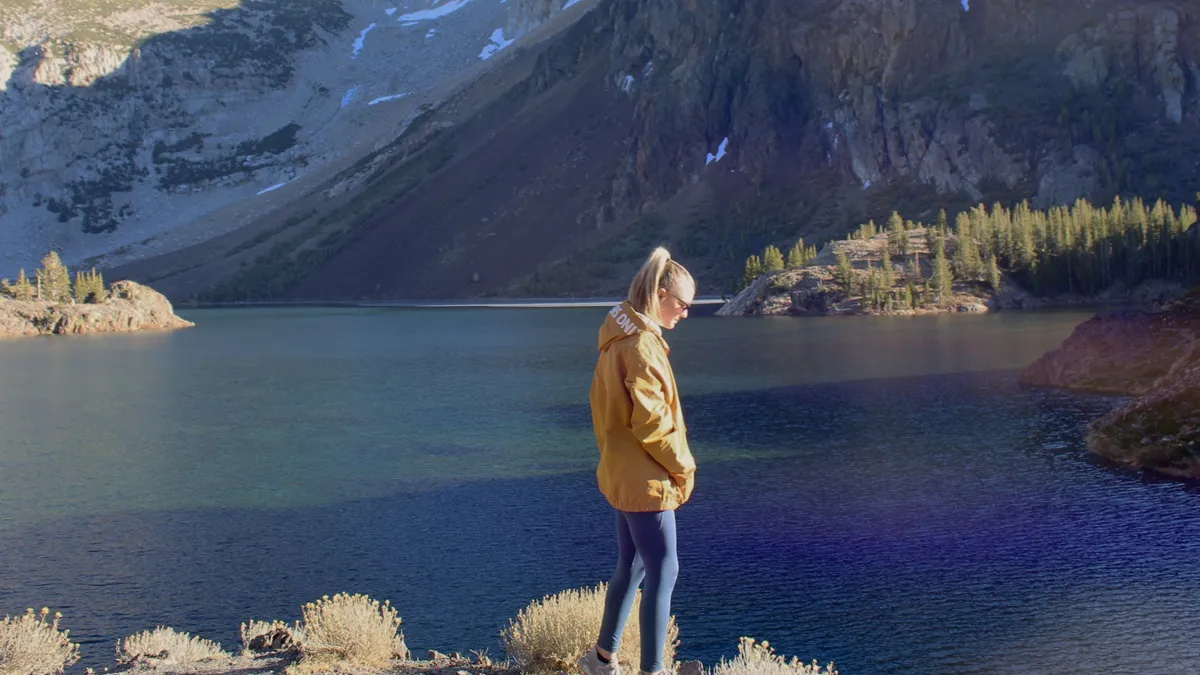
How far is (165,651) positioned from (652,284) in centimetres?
736

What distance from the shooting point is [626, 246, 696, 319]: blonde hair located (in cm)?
835

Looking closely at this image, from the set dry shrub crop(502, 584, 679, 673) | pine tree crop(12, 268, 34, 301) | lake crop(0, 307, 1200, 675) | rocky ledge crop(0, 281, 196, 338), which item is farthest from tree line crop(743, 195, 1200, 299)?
dry shrub crop(502, 584, 679, 673)

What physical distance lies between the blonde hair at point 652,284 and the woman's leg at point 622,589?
5.65 feet

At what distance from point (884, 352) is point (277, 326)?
71.2 meters

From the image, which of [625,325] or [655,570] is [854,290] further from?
[625,325]

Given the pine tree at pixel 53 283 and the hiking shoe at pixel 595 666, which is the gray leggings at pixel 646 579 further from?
the pine tree at pixel 53 283

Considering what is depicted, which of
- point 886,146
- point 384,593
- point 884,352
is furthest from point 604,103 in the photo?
point 384,593

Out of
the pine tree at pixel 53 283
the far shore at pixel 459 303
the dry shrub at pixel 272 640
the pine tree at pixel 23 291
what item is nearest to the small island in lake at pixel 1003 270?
the far shore at pixel 459 303

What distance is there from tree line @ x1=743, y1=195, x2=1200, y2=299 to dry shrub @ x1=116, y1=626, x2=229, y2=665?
3601 inches

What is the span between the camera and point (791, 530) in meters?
20.1

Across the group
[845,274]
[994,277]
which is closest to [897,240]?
[845,274]

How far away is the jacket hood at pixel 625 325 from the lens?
8.20 metres

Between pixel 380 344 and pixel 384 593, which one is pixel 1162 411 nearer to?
pixel 384 593

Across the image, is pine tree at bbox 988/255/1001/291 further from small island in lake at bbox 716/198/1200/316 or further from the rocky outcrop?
the rocky outcrop
